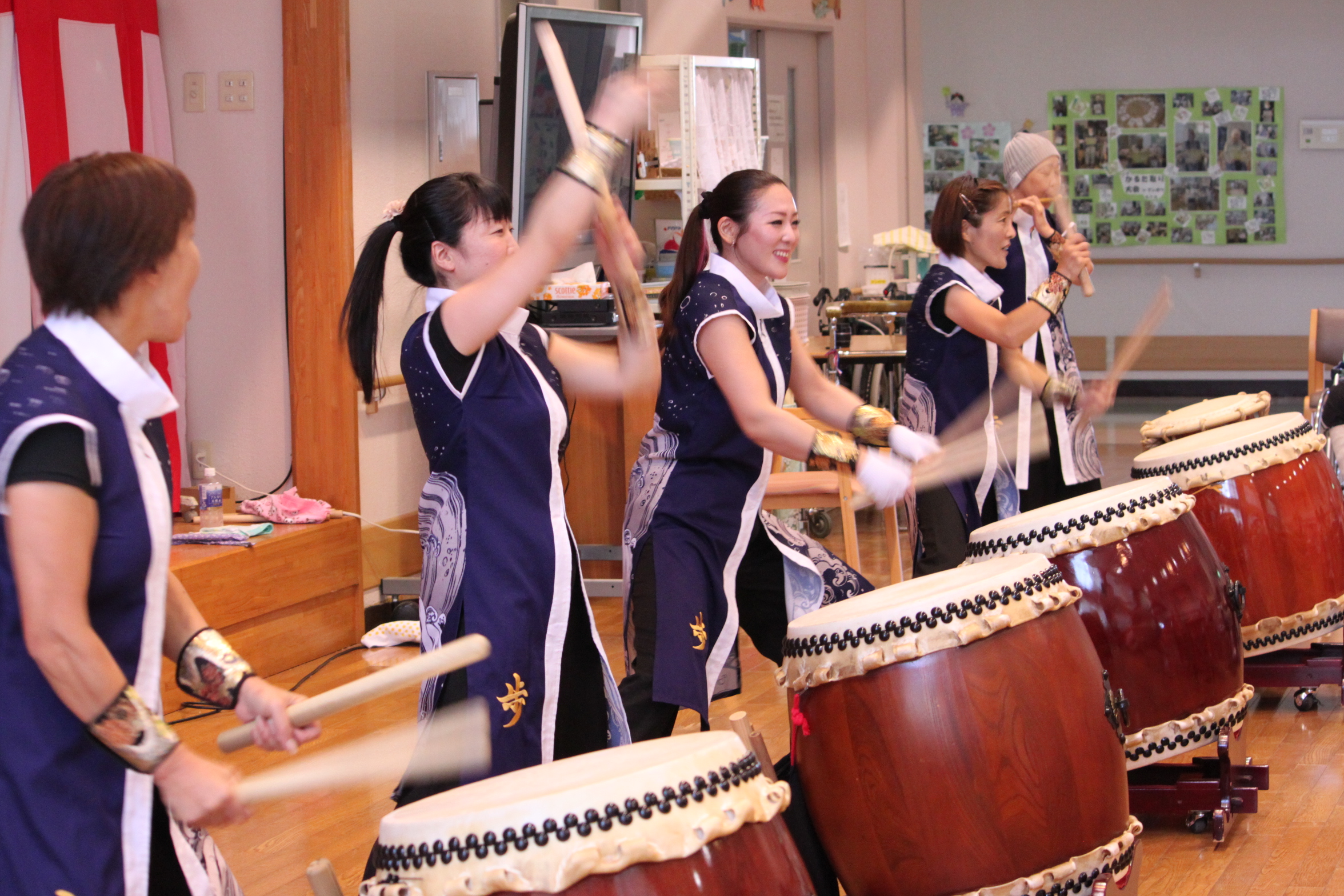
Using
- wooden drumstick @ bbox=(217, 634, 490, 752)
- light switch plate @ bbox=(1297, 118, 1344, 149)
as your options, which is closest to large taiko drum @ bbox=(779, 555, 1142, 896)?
wooden drumstick @ bbox=(217, 634, 490, 752)

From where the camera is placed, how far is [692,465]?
95.8 inches

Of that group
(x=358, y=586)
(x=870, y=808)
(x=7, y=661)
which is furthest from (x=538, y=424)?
(x=358, y=586)

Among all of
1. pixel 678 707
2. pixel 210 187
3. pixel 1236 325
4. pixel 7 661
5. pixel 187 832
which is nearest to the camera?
pixel 7 661

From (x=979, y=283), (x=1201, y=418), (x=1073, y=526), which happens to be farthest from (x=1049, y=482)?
(x=1073, y=526)

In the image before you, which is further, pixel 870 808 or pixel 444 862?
pixel 870 808

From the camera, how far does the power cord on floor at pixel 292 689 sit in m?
3.73

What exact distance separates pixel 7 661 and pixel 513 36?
151 inches

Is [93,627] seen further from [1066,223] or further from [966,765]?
[1066,223]

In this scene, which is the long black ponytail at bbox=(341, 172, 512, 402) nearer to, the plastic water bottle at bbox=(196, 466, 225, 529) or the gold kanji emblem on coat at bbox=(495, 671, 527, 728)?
the gold kanji emblem on coat at bbox=(495, 671, 527, 728)

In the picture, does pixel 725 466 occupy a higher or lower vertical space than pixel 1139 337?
lower

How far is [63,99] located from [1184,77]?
823 cm

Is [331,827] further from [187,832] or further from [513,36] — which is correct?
[513,36]

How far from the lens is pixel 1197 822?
9.07ft

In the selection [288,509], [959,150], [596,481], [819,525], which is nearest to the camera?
[288,509]
